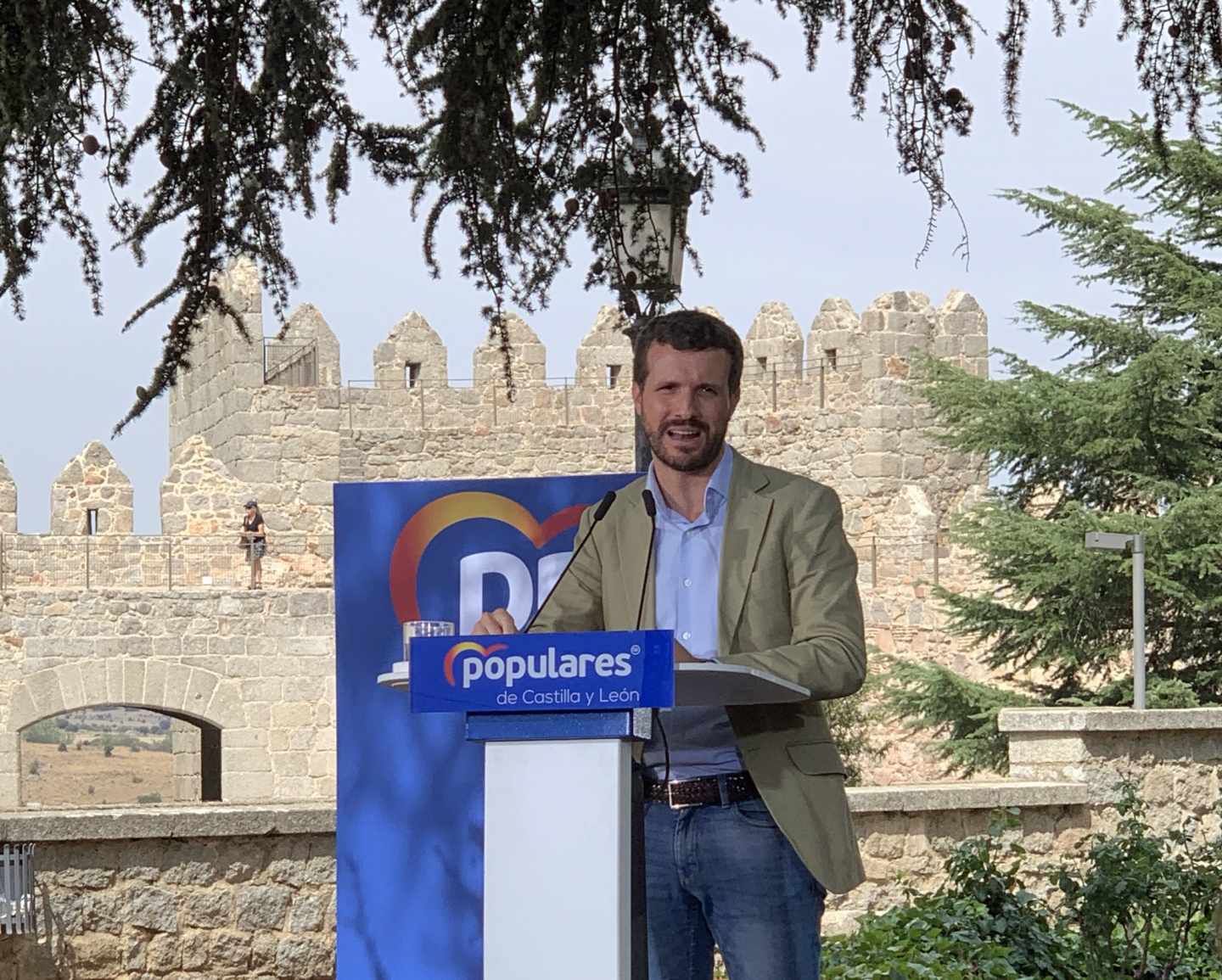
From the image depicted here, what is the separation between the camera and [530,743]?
253cm

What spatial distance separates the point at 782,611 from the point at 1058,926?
394 cm

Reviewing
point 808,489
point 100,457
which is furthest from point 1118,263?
point 808,489

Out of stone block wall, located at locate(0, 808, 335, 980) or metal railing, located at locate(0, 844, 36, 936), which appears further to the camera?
stone block wall, located at locate(0, 808, 335, 980)

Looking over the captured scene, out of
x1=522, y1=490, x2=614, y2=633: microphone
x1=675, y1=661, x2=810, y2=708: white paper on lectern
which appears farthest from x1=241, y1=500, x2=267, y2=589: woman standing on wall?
x1=675, y1=661, x2=810, y2=708: white paper on lectern

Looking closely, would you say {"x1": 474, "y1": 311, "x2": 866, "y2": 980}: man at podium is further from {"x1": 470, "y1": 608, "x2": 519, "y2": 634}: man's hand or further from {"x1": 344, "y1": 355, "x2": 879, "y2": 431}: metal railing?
{"x1": 344, "y1": 355, "x2": 879, "y2": 431}: metal railing

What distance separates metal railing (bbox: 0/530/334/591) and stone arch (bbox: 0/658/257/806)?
87 centimetres

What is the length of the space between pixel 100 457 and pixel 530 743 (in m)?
18.9

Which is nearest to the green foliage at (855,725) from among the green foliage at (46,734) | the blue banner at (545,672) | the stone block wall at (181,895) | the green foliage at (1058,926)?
the green foliage at (1058,926)

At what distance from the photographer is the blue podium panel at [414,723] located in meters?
4.98

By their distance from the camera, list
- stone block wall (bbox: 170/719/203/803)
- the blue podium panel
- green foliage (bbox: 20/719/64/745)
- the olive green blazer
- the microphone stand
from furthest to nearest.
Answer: green foliage (bbox: 20/719/64/745)
stone block wall (bbox: 170/719/203/803)
the blue podium panel
the olive green blazer
the microphone stand

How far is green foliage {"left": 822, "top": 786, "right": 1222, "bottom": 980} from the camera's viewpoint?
567cm

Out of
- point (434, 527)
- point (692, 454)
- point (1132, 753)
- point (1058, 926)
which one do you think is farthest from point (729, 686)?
point (1132, 753)

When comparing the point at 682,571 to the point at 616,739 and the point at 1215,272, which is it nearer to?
the point at 616,739

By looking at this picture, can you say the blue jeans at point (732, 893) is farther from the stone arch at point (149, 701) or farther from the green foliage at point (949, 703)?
the stone arch at point (149, 701)
